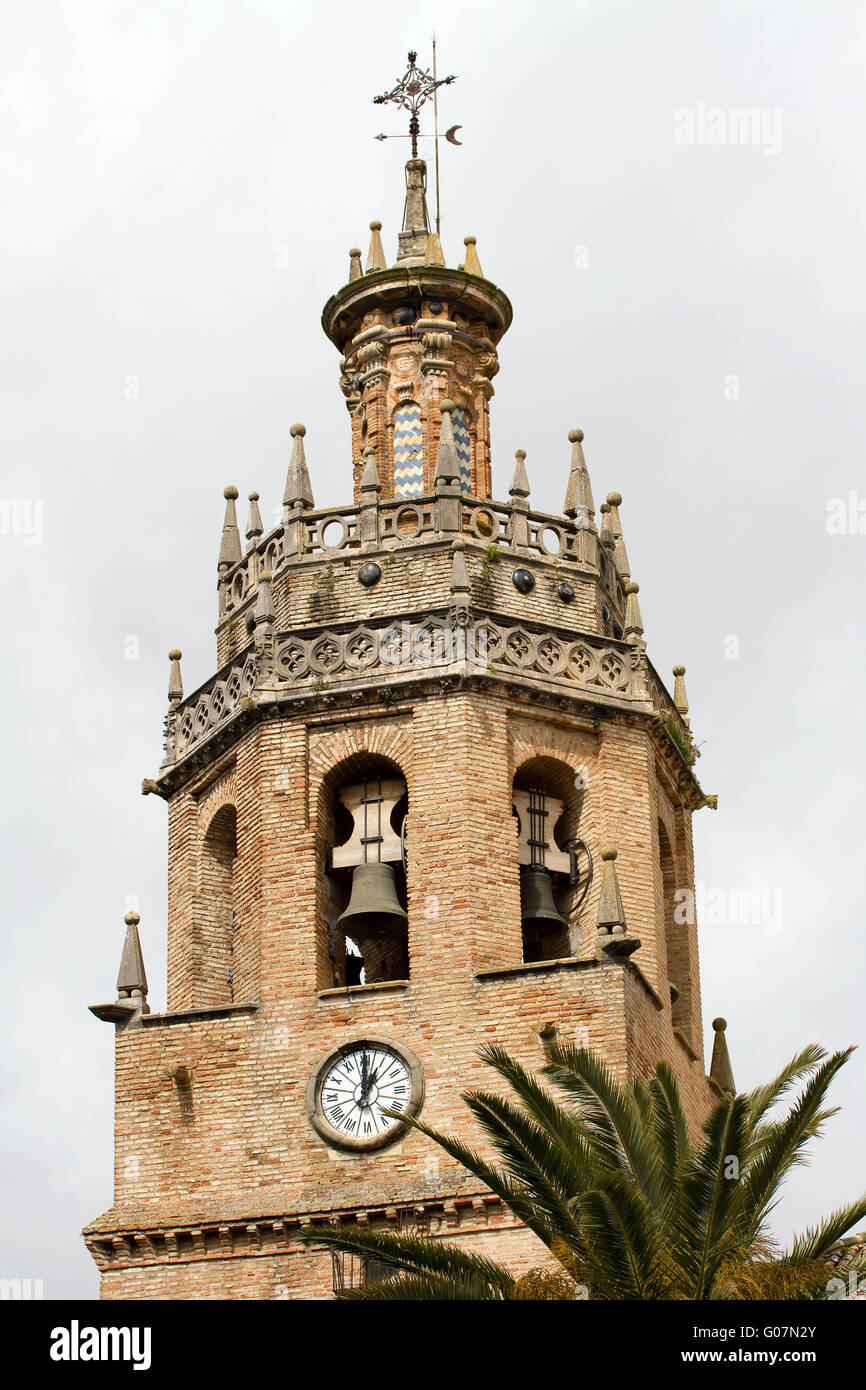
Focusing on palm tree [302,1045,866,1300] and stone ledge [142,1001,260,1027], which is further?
stone ledge [142,1001,260,1027]

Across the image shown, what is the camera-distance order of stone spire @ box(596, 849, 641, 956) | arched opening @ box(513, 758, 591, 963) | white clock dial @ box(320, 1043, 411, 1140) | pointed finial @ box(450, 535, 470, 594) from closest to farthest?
stone spire @ box(596, 849, 641, 956)
white clock dial @ box(320, 1043, 411, 1140)
arched opening @ box(513, 758, 591, 963)
pointed finial @ box(450, 535, 470, 594)

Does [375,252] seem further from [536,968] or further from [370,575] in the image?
[536,968]

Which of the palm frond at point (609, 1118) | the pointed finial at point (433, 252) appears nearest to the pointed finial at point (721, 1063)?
the pointed finial at point (433, 252)

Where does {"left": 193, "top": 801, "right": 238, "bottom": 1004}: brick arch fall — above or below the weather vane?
below

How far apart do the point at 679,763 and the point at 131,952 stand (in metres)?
8.17

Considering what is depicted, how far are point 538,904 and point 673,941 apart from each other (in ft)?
10.9

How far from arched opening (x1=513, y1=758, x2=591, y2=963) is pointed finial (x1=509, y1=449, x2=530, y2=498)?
406cm

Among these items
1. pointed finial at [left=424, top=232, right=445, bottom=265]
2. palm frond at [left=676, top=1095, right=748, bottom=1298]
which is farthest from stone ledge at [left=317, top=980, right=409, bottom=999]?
pointed finial at [left=424, top=232, right=445, bottom=265]

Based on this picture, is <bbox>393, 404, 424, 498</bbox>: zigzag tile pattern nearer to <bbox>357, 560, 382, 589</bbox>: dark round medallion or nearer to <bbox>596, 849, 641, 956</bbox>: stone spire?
<bbox>357, 560, 382, 589</bbox>: dark round medallion

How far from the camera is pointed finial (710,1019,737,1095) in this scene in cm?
4159

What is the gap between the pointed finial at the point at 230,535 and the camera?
4225 cm
